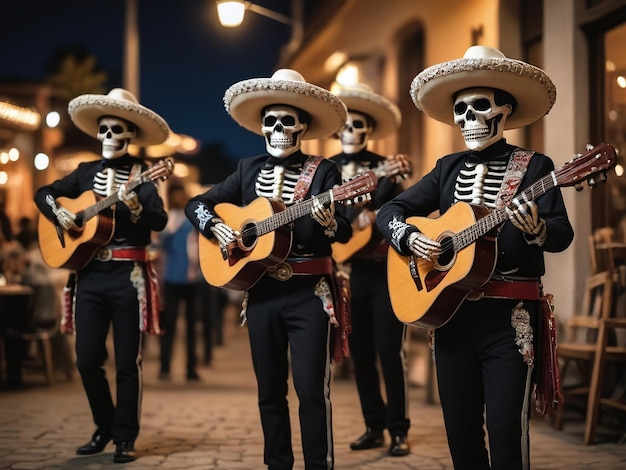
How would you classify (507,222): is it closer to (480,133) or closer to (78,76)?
(480,133)

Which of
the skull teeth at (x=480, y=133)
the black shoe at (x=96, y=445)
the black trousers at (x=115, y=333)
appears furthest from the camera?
the black shoe at (x=96, y=445)

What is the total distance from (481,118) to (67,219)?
9.93 ft

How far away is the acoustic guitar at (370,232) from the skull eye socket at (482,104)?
1708 millimetres

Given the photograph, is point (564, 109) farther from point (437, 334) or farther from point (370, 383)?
point (437, 334)

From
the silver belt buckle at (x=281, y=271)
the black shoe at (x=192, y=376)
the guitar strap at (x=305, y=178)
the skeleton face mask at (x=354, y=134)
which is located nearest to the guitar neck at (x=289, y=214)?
the guitar strap at (x=305, y=178)

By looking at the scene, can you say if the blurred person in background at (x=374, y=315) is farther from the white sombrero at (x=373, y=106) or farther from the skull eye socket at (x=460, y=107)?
the skull eye socket at (x=460, y=107)

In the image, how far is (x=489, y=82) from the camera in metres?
4.53

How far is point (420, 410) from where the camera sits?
8.36m

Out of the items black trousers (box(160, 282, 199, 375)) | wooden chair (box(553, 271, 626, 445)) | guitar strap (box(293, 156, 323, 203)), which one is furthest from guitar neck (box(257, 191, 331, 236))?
black trousers (box(160, 282, 199, 375))

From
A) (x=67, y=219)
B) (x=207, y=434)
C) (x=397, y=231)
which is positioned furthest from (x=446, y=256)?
(x=207, y=434)

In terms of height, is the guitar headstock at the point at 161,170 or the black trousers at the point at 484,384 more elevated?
the guitar headstock at the point at 161,170

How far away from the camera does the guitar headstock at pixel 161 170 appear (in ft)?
20.1

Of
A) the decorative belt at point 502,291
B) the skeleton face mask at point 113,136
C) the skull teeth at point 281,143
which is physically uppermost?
the skeleton face mask at point 113,136

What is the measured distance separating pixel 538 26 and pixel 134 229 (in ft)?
15.4
